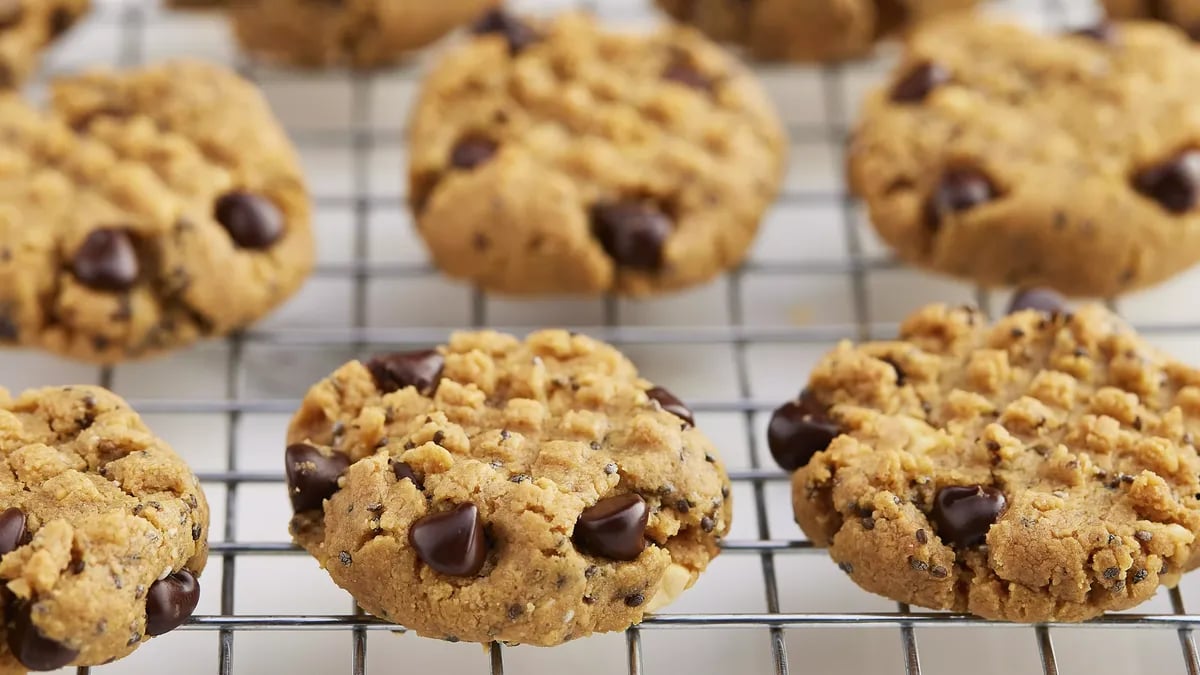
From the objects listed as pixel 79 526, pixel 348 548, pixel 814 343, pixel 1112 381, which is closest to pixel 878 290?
pixel 814 343

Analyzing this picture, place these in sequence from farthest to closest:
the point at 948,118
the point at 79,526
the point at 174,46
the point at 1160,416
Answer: the point at 174,46, the point at 948,118, the point at 1160,416, the point at 79,526

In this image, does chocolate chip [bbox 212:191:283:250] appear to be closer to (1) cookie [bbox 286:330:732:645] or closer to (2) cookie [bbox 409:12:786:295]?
(2) cookie [bbox 409:12:786:295]

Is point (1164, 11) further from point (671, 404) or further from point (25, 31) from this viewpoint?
point (25, 31)

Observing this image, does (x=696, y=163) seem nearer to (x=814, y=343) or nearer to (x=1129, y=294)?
(x=814, y=343)

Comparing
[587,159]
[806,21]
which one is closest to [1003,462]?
[587,159]

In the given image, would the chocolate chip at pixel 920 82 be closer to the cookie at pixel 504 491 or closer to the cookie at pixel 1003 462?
the cookie at pixel 1003 462

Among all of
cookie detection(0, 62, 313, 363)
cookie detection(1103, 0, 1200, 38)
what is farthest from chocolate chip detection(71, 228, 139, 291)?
cookie detection(1103, 0, 1200, 38)

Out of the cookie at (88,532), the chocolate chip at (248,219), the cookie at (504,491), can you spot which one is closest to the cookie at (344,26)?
Answer: the chocolate chip at (248,219)
